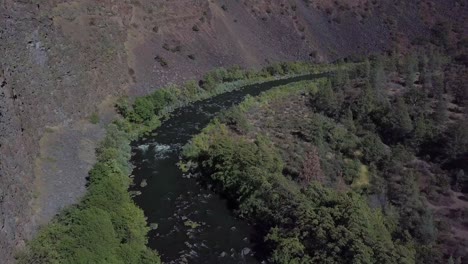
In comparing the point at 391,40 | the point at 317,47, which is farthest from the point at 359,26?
the point at 317,47

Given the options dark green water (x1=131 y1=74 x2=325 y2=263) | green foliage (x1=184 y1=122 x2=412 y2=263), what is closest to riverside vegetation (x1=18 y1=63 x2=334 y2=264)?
dark green water (x1=131 y1=74 x2=325 y2=263)

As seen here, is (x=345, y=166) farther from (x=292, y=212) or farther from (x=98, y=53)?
(x=98, y=53)

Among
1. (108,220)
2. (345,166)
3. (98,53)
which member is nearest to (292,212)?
(108,220)

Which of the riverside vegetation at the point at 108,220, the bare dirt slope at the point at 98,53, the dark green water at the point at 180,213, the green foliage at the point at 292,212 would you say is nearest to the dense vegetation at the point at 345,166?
the green foliage at the point at 292,212

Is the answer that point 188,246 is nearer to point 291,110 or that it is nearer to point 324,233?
point 324,233

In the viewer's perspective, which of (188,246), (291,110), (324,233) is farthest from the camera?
(291,110)

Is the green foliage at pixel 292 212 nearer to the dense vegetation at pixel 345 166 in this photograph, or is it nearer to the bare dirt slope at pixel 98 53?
the dense vegetation at pixel 345 166
